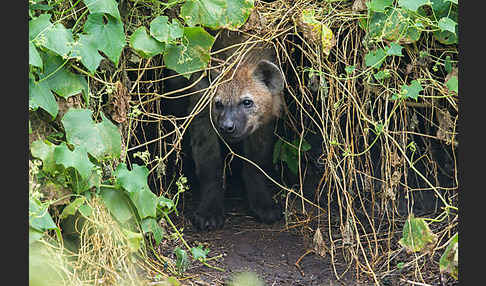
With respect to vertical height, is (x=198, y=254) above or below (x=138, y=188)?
below

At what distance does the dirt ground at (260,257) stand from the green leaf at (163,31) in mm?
1498

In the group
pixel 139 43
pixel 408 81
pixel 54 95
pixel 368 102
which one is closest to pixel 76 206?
pixel 54 95

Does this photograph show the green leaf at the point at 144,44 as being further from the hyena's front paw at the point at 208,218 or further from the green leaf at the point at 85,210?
the hyena's front paw at the point at 208,218

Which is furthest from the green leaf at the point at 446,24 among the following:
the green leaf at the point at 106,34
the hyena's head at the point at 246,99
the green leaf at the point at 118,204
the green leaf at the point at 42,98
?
the green leaf at the point at 42,98

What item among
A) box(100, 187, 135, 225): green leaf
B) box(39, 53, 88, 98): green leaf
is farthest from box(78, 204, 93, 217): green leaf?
box(39, 53, 88, 98): green leaf

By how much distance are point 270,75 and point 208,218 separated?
1.20 metres

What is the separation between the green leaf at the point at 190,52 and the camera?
4.00m

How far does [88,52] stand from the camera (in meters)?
3.64

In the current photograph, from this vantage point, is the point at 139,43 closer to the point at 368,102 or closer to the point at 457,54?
the point at 368,102

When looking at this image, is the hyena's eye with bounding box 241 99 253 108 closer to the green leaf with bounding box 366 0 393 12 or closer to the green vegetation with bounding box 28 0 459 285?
the green vegetation with bounding box 28 0 459 285

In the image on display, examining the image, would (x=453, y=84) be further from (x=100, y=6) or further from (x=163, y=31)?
(x=100, y=6)

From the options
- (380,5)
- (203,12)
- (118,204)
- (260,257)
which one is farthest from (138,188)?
(380,5)

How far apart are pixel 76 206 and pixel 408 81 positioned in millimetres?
2300

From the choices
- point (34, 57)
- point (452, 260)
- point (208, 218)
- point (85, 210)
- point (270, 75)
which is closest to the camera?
point (452, 260)
